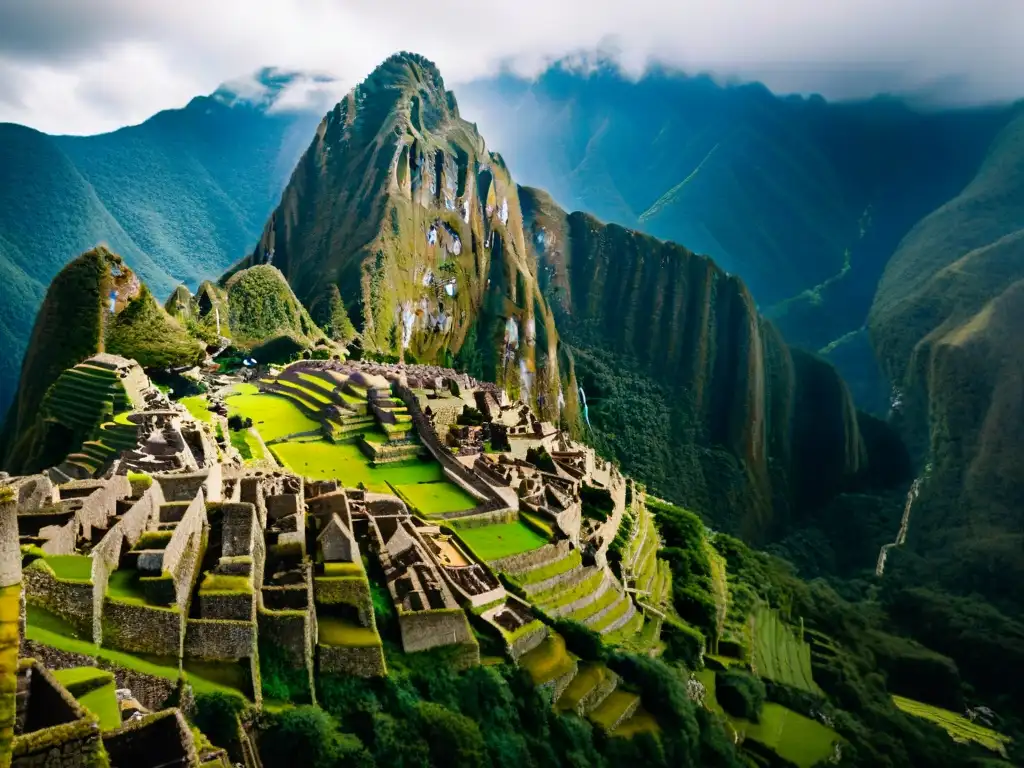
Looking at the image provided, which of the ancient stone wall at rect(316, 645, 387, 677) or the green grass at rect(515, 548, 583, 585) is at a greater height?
the green grass at rect(515, 548, 583, 585)

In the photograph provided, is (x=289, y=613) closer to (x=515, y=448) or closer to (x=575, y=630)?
(x=575, y=630)

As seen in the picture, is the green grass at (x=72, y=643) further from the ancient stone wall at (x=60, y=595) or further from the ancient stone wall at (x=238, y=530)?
the ancient stone wall at (x=238, y=530)

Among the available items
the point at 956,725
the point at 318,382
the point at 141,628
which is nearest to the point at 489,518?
the point at 141,628

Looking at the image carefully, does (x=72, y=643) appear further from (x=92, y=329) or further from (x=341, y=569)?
(x=92, y=329)

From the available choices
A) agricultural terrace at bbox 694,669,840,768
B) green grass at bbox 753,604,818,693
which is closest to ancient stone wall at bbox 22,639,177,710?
agricultural terrace at bbox 694,669,840,768

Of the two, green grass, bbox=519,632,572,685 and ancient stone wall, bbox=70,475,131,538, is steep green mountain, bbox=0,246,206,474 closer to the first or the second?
ancient stone wall, bbox=70,475,131,538

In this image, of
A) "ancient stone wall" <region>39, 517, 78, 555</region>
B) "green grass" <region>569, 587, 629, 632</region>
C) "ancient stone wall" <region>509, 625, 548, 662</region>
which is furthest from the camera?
"green grass" <region>569, 587, 629, 632</region>

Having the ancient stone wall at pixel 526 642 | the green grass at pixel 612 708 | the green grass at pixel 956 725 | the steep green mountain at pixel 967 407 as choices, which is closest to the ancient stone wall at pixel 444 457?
the ancient stone wall at pixel 526 642
